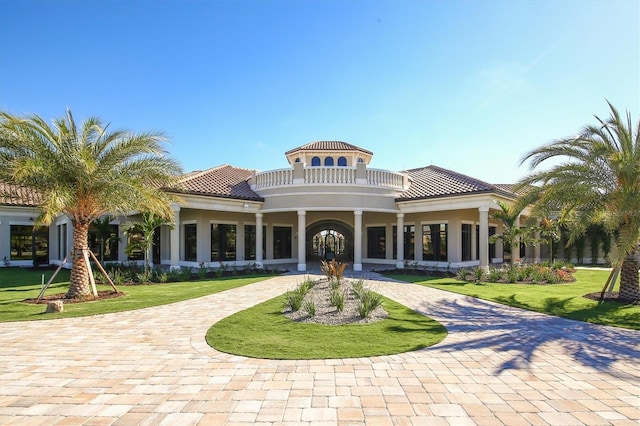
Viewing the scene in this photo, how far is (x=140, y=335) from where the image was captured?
293 inches

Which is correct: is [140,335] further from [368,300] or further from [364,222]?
[364,222]

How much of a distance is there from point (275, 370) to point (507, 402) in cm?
324

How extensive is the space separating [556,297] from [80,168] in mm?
16313

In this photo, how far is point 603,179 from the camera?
1148cm

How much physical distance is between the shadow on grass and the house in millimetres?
9274

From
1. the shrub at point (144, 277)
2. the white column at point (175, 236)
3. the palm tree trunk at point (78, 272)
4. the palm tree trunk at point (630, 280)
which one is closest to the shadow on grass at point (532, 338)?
the palm tree trunk at point (630, 280)

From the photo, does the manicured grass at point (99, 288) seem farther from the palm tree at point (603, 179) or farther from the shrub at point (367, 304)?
the palm tree at point (603, 179)

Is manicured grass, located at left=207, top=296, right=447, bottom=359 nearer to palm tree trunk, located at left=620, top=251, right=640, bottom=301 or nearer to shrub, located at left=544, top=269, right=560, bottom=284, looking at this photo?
palm tree trunk, located at left=620, top=251, right=640, bottom=301

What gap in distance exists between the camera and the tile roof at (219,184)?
62.0 feet

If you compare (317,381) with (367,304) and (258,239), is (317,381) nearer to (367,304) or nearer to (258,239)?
(367,304)

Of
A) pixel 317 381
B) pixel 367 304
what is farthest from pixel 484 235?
pixel 317 381

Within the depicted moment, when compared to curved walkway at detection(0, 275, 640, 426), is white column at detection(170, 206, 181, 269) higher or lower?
higher

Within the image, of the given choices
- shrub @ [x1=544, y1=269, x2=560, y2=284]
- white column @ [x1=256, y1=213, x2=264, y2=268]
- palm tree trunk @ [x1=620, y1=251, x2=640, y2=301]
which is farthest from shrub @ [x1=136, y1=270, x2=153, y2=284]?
shrub @ [x1=544, y1=269, x2=560, y2=284]

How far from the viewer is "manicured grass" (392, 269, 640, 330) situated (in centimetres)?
932
